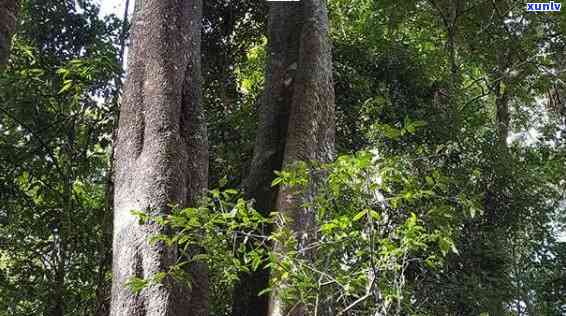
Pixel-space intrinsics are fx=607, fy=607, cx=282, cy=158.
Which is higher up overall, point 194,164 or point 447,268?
point 194,164

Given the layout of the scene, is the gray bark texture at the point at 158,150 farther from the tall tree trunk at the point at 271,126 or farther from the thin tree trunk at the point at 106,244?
the thin tree trunk at the point at 106,244

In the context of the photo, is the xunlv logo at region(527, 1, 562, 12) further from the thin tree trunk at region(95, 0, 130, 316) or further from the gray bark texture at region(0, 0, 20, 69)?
the gray bark texture at region(0, 0, 20, 69)

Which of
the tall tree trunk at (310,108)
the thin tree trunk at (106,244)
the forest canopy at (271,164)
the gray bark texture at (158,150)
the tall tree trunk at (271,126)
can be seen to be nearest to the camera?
the forest canopy at (271,164)

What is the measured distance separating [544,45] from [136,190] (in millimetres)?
7484

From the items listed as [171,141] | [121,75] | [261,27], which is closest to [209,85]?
[261,27]

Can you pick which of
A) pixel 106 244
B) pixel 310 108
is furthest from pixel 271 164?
pixel 106 244

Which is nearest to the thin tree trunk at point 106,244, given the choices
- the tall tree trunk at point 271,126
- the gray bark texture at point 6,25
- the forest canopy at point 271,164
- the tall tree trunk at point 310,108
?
the forest canopy at point 271,164

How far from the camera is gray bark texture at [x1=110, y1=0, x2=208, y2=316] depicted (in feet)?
10.4

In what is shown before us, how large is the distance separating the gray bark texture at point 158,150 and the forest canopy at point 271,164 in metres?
0.01

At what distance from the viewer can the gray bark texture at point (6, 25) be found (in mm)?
2766

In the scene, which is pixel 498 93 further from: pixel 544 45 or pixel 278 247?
pixel 278 247

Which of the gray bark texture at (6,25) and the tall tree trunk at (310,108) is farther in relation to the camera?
the tall tree trunk at (310,108)

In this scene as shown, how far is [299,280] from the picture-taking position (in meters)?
2.46

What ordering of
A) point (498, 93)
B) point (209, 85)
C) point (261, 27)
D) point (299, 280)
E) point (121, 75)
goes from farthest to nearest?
point (498, 93)
point (261, 27)
point (209, 85)
point (121, 75)
point (299, 280)
